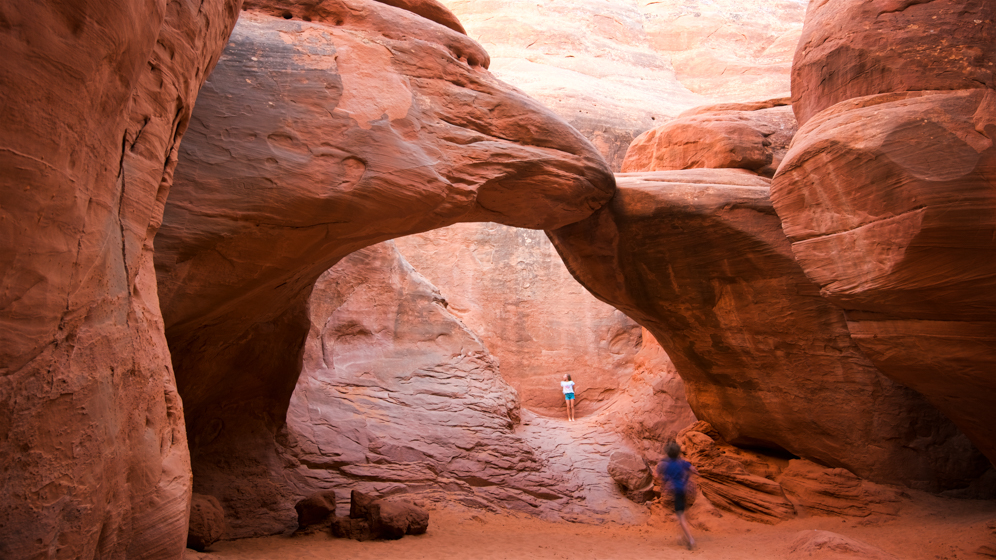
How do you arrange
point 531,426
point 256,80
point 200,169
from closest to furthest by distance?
point 200,169
point 256,80
point 531,426

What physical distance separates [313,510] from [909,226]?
20.5 feet

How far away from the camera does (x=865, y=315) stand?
5.70 meters

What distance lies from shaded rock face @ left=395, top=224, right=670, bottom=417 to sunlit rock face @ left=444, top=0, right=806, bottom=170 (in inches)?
142

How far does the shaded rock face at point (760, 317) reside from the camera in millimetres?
7258

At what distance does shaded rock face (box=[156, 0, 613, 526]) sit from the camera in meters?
4.95

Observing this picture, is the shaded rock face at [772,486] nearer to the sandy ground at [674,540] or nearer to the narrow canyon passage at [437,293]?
A: the narrow canyon passage at [437,293]

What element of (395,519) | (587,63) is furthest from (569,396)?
(587,63)

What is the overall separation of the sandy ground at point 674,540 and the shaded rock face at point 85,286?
2035 mm

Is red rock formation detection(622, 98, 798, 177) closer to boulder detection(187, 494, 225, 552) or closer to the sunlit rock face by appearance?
the sunlit rock face

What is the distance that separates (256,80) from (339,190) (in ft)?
3.69

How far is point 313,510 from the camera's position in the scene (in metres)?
6.98

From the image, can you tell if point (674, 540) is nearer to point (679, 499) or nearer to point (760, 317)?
point (679, 499)

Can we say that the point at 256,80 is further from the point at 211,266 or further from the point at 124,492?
the point at 124,492

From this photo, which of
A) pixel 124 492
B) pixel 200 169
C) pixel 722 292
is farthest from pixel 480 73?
pixel 124 492
